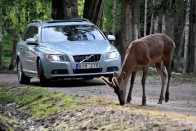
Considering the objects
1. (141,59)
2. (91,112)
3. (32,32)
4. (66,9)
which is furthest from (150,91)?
(66,9)

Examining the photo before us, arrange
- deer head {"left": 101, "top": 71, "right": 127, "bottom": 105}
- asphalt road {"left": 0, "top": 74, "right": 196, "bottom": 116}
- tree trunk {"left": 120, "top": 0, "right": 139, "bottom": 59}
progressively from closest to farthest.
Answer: deer head {"left": 101, "top": 71, "right": 127, "bottom": 105} → asphalt road {"left": 0, "top": 74, "right": 196, "bottom": 116} → tree trunk {"left": 120, "top": 0, "right": 139, "bottom": 59}

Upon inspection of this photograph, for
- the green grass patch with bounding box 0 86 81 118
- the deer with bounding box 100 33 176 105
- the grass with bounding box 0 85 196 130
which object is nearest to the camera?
the grass with bounding box 0 85 196 130

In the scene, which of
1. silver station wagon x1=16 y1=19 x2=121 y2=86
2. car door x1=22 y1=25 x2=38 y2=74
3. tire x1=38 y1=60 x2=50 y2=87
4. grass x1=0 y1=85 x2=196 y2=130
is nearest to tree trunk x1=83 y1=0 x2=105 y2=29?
car door x1=22 y1=25 x2=38 y2=74

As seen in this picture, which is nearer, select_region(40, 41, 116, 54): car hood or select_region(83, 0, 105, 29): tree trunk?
select_region(40, 41, 116, 54): car hood

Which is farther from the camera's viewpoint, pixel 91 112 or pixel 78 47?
pixel 78 47

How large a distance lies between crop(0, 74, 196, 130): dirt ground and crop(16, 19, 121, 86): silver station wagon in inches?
17.2

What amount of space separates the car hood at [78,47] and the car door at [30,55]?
0.69 metres

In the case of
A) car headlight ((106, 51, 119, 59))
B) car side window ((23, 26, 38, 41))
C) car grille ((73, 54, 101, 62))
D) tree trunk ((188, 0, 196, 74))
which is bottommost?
tree trunk ((188, 0, 196, 74))

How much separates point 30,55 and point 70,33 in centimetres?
133

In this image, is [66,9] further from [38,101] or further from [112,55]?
[38,101]

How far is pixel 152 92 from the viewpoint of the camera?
16031 millimetres

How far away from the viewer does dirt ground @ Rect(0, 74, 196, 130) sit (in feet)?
41.6

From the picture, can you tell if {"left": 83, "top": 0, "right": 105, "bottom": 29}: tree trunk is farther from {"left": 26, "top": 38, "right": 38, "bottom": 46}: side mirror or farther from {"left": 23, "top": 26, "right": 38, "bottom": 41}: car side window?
{"left": 26, "top": 38, "right": 38, "bottom": 46}: side mirror

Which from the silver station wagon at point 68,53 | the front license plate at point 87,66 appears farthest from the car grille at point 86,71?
the front license plate at point 87,66
